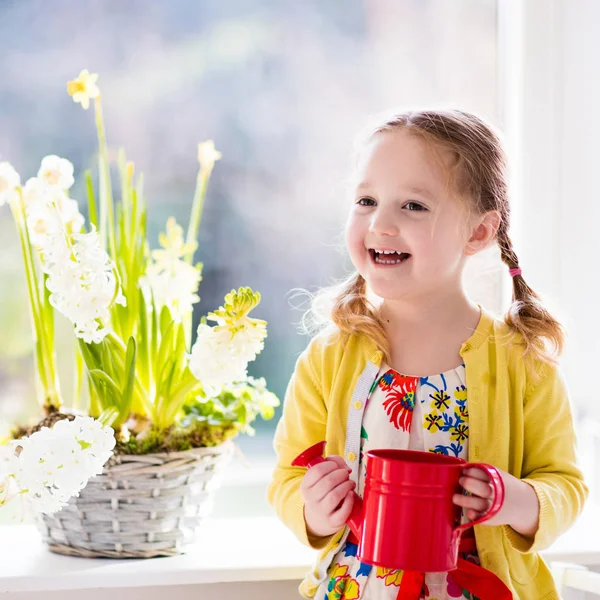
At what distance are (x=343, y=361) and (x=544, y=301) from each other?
0.29 metres

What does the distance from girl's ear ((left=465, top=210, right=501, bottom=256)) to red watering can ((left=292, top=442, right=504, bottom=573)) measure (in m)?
0.34

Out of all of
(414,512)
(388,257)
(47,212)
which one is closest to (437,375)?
(388,257)

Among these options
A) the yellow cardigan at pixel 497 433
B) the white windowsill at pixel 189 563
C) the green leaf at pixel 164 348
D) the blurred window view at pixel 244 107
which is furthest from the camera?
the blurred window view at pixel 244 107

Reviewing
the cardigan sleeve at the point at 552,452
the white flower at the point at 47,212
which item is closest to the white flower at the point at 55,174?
the white flower at the point at 47,212

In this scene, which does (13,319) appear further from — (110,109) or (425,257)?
(425,257)

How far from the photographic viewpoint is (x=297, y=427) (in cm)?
121

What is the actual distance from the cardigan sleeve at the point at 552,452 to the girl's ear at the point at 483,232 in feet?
0.60

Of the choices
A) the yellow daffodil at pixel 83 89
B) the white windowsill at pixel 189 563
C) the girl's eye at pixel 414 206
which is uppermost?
the yellow daffodil at pixel 83 89

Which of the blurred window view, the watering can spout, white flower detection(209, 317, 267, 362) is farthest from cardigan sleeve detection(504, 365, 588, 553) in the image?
the blurred window view

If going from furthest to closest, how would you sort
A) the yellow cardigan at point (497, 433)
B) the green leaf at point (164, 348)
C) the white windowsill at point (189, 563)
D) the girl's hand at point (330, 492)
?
the green leaf at point (164, 348) < the white windowsill at point (189, 563) < the yellow cardigan at point (497, 433) < the girl's hand at point (330, 492)

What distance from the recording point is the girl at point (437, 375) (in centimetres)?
109

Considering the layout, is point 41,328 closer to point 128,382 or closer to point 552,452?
point 128,382

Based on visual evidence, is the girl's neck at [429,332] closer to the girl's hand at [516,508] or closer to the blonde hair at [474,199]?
the blonde hair at [474,199]

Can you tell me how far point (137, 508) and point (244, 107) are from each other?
0.75 m
